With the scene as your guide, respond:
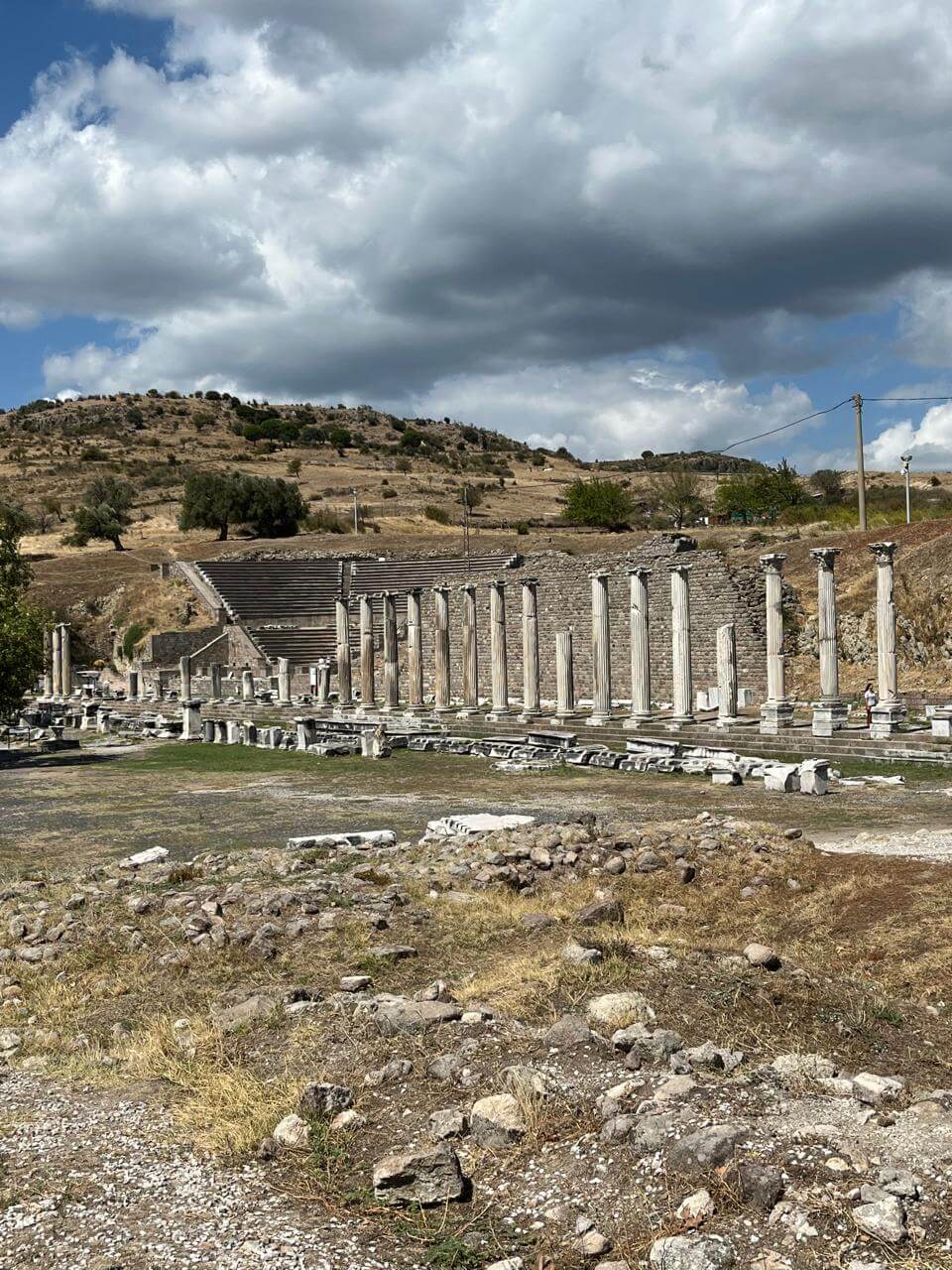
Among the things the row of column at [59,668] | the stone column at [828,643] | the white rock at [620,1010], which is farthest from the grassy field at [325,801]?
the row of column at [59,668]

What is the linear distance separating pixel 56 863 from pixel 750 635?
2911 centimetres

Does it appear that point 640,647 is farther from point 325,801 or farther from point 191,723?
point 191,723

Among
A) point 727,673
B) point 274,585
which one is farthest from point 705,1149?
point 274,585

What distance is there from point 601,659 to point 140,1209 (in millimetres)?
24279

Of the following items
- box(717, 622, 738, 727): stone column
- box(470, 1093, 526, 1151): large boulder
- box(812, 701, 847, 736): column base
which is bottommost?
box(470, 1093, 526, 1151): large boulder

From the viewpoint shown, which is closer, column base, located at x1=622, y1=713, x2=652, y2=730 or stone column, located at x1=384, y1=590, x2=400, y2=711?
column base, located at x1=622, y1=713, x2=652, y2=730

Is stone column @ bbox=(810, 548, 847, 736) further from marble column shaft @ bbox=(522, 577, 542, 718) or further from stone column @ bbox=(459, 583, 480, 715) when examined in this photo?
stone column @ bbox=(459, 583, 480, 715)

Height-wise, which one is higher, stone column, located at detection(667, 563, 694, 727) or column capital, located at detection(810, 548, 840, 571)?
column capital, located at detection(810, 548, 840, 571)

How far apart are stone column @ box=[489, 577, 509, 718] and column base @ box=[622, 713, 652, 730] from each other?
15.6ft

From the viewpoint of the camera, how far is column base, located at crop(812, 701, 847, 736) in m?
22.8

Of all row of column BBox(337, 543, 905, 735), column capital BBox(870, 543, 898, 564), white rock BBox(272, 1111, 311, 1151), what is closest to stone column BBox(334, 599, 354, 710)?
row of column BBox(337, 543, 905, 735)

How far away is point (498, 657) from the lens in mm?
32031

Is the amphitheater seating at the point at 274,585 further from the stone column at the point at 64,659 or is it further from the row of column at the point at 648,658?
the row of column at the point at 648,658

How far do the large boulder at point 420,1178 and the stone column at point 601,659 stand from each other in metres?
22.8
